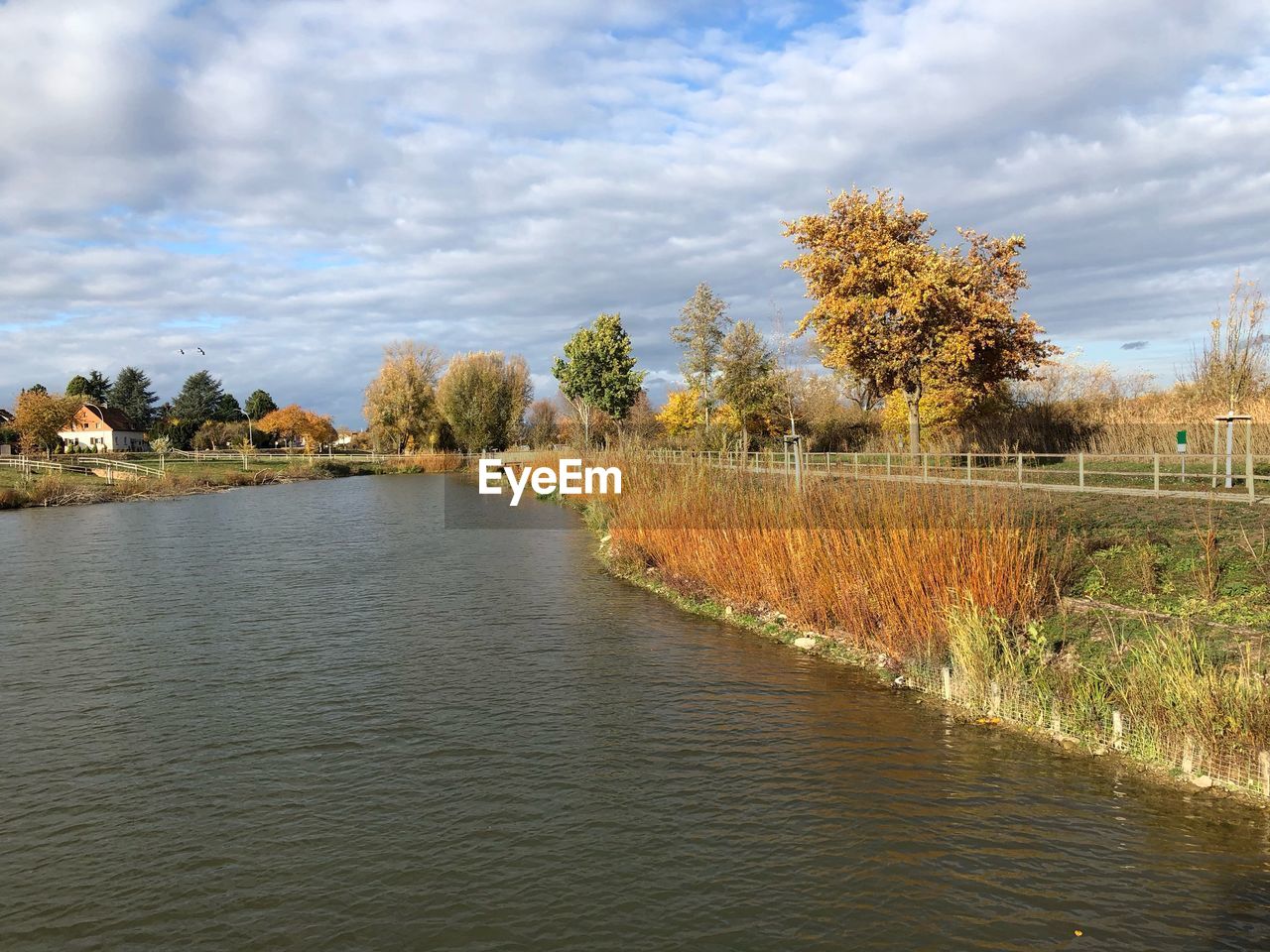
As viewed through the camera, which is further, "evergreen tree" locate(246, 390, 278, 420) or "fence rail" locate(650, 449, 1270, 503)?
"evergreen tree" locate(246, 390, 278, 420)

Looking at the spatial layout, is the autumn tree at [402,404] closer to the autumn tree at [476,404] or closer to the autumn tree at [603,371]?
the autumn tree at [476,404]

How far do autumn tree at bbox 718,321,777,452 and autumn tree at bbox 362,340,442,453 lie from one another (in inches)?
1758

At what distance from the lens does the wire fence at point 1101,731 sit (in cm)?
760

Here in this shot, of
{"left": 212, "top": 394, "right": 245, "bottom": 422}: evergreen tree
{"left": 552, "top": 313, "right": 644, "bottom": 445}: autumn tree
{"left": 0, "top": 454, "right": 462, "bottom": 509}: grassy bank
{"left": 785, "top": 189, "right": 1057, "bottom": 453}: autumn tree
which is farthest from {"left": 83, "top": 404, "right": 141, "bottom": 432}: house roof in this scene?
{"left": 785, "top": 189, "right": 1057, "bottom": 453}: autumn tree

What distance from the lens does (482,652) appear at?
546 inches

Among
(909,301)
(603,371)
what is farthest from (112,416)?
(909,301)

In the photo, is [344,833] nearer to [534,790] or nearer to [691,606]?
[534,790]

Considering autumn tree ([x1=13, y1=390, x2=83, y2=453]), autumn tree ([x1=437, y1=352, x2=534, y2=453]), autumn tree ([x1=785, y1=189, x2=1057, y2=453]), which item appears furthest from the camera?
autumn tree ([x1=437, y1=352, x2=534, y2=453])

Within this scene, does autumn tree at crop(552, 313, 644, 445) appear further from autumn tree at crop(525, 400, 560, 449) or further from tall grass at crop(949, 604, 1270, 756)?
tall grass at crop(949, 604, 1270, 756)

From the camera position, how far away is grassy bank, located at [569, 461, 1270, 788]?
809 centimetres

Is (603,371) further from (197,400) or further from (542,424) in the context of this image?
(197,400)

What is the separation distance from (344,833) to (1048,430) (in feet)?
127

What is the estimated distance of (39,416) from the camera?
193 feet

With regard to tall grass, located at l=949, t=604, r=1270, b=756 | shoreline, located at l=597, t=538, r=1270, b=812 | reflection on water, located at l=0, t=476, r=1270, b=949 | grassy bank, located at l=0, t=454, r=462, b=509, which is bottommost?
reflection on water, located at l=0, t=476, r=1270, b=949
